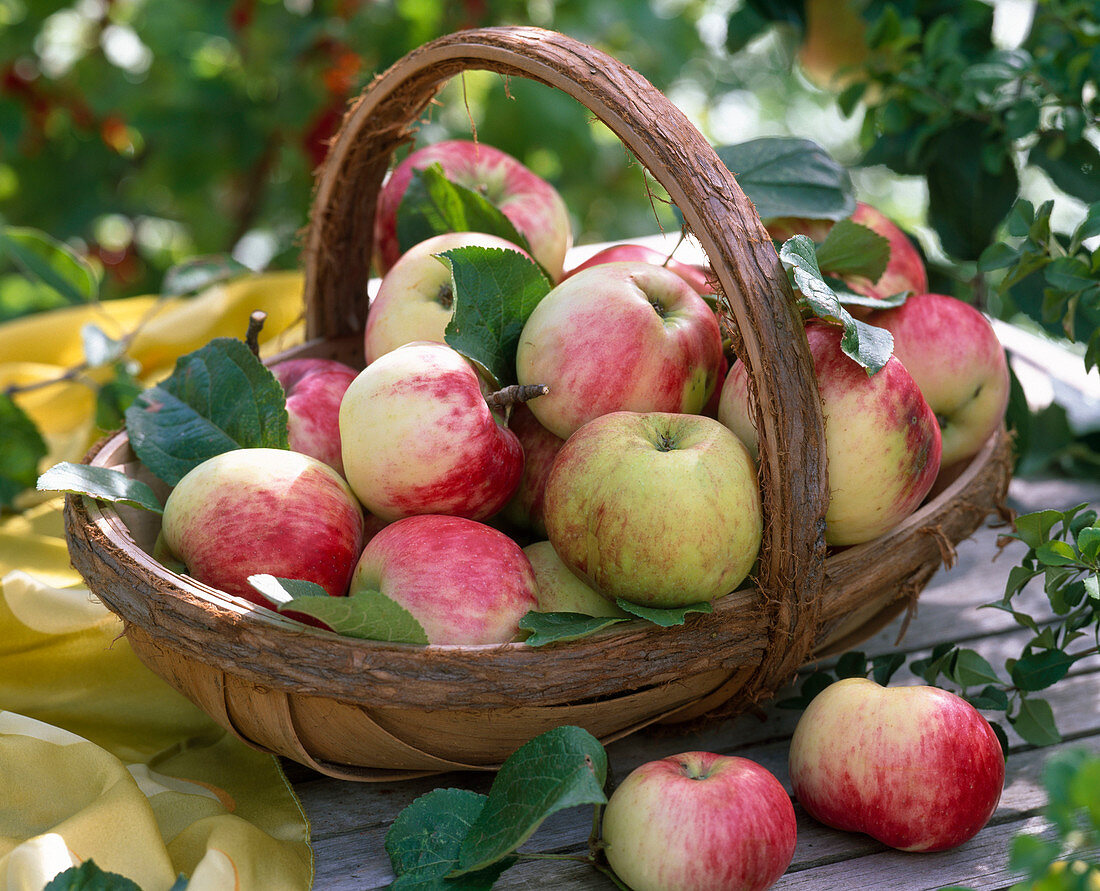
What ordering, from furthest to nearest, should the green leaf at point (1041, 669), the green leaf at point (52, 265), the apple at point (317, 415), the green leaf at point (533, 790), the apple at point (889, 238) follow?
the green leaf at point (52, 265) → the apple at point (889, 238) → the apple at point (317, 415) → the green leaf at point (1041, 669) → the green leaf at point (533, 790)

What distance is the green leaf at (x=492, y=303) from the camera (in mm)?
877

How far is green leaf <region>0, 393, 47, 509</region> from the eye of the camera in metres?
1.18

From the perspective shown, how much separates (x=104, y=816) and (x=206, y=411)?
39 cm

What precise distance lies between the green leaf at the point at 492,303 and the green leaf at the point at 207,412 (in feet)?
0.62

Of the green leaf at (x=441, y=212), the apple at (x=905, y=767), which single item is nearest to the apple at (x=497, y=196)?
the green leaf at (x=441, y=212)

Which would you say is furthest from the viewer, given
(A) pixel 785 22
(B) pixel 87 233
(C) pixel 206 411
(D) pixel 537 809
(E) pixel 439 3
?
(B) pixel 87 233

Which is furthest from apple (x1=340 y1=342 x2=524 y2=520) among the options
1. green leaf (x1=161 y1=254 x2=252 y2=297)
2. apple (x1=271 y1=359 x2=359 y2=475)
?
green leaf (x1=161 y1=254 x2=252 y2=297)

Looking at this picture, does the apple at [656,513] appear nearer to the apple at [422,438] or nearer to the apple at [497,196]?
the apple at [422,438]

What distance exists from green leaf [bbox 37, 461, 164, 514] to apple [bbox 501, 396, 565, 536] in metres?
0.32

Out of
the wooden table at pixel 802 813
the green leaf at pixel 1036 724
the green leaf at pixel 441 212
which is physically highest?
the green leaf at pixel 441 212

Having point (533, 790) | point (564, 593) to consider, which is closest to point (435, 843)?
point (533, 790)

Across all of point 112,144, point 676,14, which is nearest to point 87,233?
point 112,144

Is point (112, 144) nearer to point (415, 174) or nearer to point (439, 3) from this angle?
point (439, 3)

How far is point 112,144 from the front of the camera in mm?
2291
